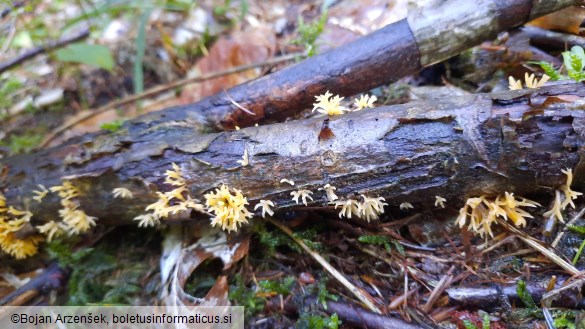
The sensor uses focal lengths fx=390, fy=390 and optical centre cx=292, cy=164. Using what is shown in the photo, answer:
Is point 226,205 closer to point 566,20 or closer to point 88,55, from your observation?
point 88,55

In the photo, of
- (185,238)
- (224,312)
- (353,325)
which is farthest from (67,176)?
(353,325)

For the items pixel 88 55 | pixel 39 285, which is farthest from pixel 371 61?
pixel 39 285

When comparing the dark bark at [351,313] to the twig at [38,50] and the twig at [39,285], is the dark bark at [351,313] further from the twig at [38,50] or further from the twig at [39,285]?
the twig at [38,50]

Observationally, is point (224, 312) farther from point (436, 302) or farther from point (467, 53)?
point (467, 53)

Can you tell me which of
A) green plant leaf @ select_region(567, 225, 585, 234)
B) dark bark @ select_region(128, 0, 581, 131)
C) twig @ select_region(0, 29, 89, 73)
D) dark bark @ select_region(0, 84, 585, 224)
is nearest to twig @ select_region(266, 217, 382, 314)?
dark bark @ select_region(0, 84, 585, 224)

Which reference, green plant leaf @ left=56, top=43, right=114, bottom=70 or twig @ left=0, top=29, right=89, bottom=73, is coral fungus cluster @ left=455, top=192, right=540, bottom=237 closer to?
green plant leaf @ left=56, top=43, right=114, bottom=70

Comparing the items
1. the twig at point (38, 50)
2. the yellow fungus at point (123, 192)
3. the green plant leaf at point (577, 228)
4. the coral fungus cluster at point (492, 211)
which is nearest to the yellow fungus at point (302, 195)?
the coral fungus cluster at point (492, 211)

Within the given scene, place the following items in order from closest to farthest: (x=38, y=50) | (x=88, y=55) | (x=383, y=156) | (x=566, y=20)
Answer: (x=383, y=156), (x=566, y=20), (x=88, y=55), (x=38, y=50)
